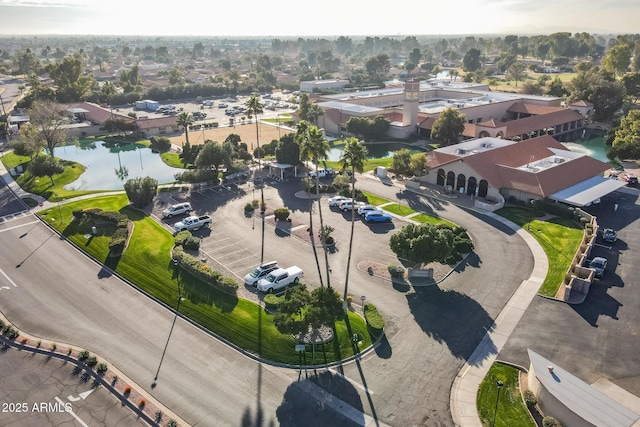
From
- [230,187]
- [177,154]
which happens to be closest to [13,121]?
[177,154]

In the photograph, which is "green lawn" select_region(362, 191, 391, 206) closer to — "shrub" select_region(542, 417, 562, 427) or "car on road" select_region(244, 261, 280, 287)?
"car on road" select_region(244, 261, 280, 287)

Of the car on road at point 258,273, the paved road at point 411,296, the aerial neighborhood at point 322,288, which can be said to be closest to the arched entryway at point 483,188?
the aerial neighborhood at point 322,288

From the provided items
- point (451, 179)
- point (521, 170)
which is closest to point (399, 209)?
point (451, 179)

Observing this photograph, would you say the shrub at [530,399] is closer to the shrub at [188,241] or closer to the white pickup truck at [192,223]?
the shrub at [188,241]

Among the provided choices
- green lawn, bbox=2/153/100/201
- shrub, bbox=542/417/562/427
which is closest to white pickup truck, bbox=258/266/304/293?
shrub, bbox=542/417/562/427

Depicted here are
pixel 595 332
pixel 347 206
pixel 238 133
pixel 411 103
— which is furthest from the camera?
pixel 238 133

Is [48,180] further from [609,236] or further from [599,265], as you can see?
[609,236]

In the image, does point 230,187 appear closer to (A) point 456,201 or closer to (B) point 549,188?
(A) point 456,201
